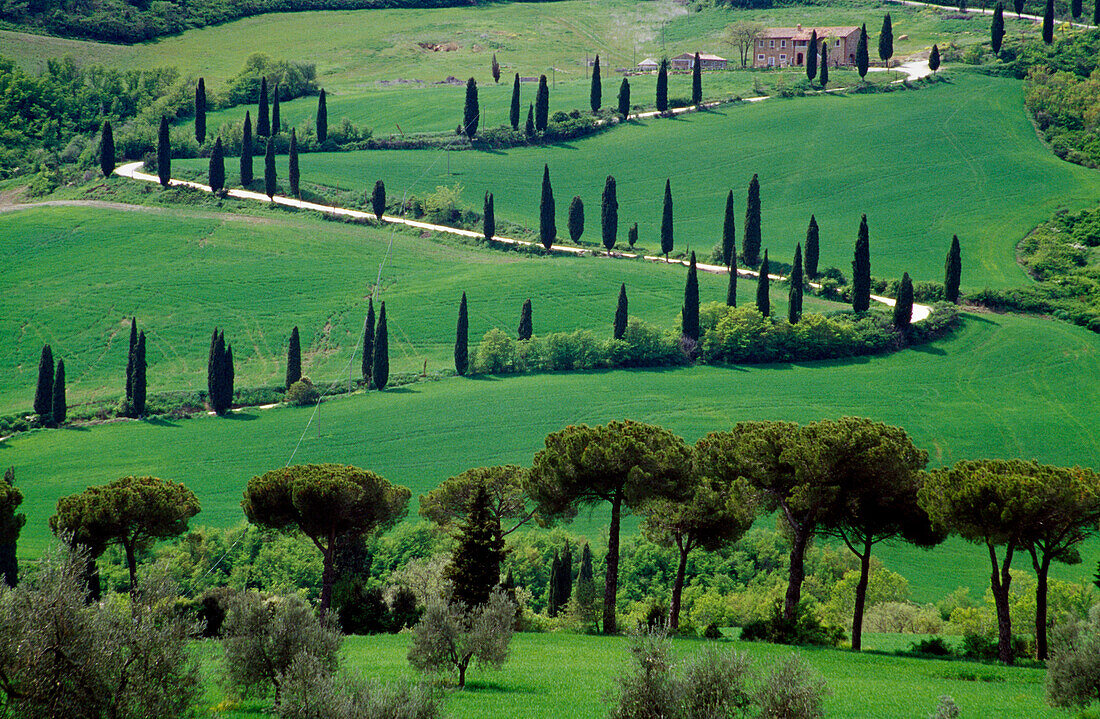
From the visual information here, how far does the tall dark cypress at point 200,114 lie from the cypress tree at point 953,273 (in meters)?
93.1

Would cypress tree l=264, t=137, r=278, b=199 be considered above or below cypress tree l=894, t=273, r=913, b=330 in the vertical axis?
above

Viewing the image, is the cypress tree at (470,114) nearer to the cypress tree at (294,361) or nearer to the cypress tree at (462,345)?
the cypress tree at (462,345)

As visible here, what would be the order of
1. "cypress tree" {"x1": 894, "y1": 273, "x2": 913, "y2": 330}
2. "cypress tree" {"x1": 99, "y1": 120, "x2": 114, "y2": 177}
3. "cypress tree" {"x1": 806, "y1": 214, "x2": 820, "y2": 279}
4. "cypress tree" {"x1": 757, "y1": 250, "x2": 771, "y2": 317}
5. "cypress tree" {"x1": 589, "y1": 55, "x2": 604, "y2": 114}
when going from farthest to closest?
1. "cypress tree" {"x1": 589, "y1": 55, "x2": 604, "y2": 114}
2. "cypress tree" {"x1": 99, "y1": 120, "x2": 114, "y2": 177}
3. "cypress tree" {"x1": 806, "y1": 214, "x2": 820, "y2": 279}
4. "cypress tree" {"x1": 757, "y1": 250, "x2": 771, "y2": 317}
5. "cypress tree" {"x1": 894, "y1": 273, "x2": 913, "y2": 330}

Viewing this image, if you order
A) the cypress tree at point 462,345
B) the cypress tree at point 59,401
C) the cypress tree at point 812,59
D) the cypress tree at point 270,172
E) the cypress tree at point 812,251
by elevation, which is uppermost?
the cypress tree at point 812,59

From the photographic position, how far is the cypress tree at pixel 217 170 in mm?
125250

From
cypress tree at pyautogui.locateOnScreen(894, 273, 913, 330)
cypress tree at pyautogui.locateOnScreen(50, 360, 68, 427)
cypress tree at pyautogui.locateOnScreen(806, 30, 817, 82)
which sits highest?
cypress tree at pyautogui.locateOnScreen(806, 30, 817, 82)

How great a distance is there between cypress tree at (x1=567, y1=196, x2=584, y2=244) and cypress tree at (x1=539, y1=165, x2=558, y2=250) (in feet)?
6.43

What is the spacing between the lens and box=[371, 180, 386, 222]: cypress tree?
12056 centimetres

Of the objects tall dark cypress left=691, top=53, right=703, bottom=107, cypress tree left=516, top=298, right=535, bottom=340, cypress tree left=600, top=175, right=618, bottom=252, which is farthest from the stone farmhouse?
cypress tree left=516, top=298, right=535, bottom=340

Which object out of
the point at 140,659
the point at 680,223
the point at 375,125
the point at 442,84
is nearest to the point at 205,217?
the point at 375,125

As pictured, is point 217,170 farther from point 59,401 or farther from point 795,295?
point 795,295

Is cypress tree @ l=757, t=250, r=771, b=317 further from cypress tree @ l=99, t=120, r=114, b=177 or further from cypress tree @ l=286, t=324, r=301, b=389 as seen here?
cypress tree @ l=99, t=120, r=114, b=177

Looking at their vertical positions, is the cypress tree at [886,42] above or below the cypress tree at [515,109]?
above

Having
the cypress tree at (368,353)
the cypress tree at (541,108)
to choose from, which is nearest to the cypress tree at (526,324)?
the cypress tree at (368,353)
